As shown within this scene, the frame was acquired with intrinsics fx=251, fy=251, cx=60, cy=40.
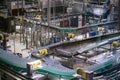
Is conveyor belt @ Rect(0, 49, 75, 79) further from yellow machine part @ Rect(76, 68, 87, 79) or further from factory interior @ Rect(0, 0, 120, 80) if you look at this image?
yellow machine part @ Rect(76, 68, 87, 79)

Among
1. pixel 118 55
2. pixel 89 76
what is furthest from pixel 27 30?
pixel 89 76

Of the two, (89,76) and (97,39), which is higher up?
(89,76)

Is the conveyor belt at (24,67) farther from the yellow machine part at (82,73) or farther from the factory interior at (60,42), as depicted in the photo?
the yellow machine part at (82,73)

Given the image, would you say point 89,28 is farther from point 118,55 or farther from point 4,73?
point 4,73

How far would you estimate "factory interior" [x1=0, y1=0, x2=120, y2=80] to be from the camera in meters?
2.19

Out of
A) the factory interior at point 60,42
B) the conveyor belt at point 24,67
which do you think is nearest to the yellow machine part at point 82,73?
the factory interior at point 60,42

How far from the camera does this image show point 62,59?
11.3 feet

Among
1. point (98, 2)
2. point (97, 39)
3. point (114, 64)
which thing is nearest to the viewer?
point (114, 64)

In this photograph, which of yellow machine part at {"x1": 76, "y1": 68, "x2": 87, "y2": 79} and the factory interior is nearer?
yellow machine part at {"x1": 76, "y1": 68, "x2": 87, "y2": 79}

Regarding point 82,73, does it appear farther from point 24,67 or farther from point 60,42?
point 60,42

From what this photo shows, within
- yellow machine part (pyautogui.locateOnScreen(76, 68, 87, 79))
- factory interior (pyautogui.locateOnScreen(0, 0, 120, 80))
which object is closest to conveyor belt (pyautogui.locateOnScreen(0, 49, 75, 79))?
factory interior (pyautogui.locateOnScreen(0, 0, 120, 80))

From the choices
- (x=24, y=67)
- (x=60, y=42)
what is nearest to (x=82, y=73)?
(x=24, y=67)

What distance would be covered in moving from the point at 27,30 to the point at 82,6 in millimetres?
2178

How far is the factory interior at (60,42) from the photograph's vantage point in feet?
7.18
